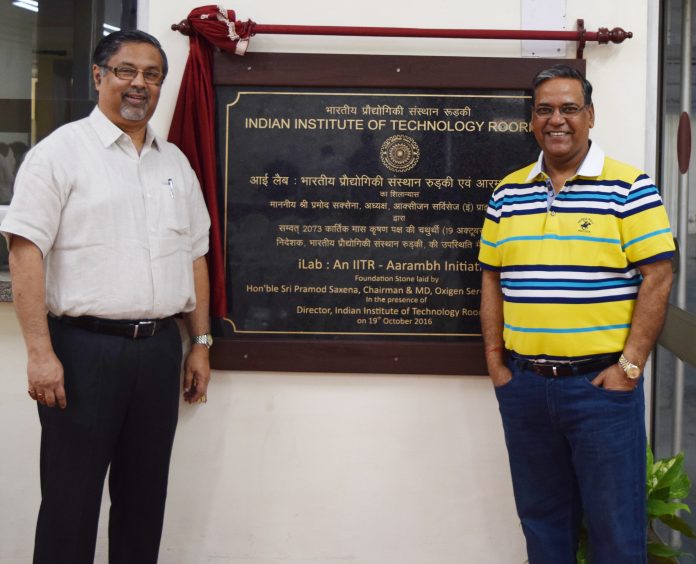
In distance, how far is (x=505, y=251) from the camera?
86.7 inches

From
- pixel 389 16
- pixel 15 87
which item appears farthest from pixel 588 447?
pixel 15 87

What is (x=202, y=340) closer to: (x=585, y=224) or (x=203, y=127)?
(x=203, y=127)

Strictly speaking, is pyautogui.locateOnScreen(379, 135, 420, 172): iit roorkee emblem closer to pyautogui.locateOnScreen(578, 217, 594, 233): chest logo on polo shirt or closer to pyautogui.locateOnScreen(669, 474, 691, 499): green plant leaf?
pyautogui.locateOnScreen(578, 217, 594, 233): chest logo on polo shirt

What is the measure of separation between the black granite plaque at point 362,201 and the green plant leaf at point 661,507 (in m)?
0.76

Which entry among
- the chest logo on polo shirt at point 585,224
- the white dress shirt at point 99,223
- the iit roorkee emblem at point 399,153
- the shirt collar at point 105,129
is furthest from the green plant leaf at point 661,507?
the shirt collar at point 105,129

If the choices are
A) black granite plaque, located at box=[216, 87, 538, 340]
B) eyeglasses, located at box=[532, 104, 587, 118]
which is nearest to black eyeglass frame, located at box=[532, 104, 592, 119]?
eyeglasses, located at box=[532, 104, 587, 118]

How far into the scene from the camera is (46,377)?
2020 millimetres

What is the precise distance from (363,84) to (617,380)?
1275mm

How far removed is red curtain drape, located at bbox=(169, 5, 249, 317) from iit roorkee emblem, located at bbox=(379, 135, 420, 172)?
578mm

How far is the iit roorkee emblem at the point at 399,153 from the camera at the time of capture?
8.56 ft

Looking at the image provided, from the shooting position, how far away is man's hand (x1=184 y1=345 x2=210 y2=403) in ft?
8.21

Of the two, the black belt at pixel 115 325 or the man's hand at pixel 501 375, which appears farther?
the man's hand at pixel 501 375

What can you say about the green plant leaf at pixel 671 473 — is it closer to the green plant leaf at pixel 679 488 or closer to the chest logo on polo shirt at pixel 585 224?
the green plant leaf at pixel 679 488

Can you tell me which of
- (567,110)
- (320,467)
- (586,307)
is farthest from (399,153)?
(320,467)
